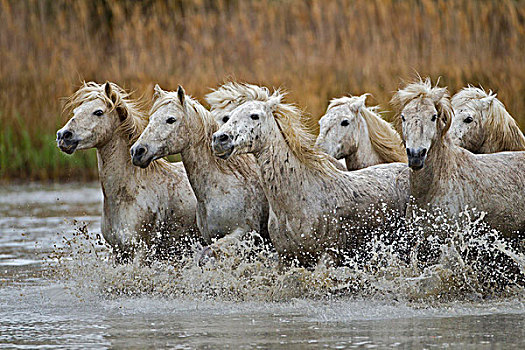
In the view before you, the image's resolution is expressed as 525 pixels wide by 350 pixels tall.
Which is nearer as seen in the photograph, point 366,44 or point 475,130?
point 475,130

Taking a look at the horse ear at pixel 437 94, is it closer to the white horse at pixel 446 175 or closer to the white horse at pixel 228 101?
the white horse at pixel 446 175

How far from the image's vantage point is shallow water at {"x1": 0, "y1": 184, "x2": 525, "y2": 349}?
6047 mm

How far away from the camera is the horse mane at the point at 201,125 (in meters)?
8.26

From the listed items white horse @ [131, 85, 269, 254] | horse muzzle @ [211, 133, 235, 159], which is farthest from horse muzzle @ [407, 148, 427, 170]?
white horse @ [131, 85, 269, 254]

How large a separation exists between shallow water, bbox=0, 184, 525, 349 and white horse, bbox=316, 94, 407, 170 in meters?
1.36

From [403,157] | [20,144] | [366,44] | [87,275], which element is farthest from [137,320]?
[366,44]

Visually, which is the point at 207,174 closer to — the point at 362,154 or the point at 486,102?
the point at 362,154

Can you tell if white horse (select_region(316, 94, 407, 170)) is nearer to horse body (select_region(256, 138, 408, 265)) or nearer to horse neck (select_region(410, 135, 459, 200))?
horse body (select_region(256, 138, 408, 265))

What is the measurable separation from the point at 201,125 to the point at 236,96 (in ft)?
1.20

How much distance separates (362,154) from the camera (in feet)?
30.2

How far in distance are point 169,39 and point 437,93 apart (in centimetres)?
942

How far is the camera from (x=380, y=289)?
7.40 metres

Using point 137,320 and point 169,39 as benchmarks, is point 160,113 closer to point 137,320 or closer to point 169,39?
point 137,320

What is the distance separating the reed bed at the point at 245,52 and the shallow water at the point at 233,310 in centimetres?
595
